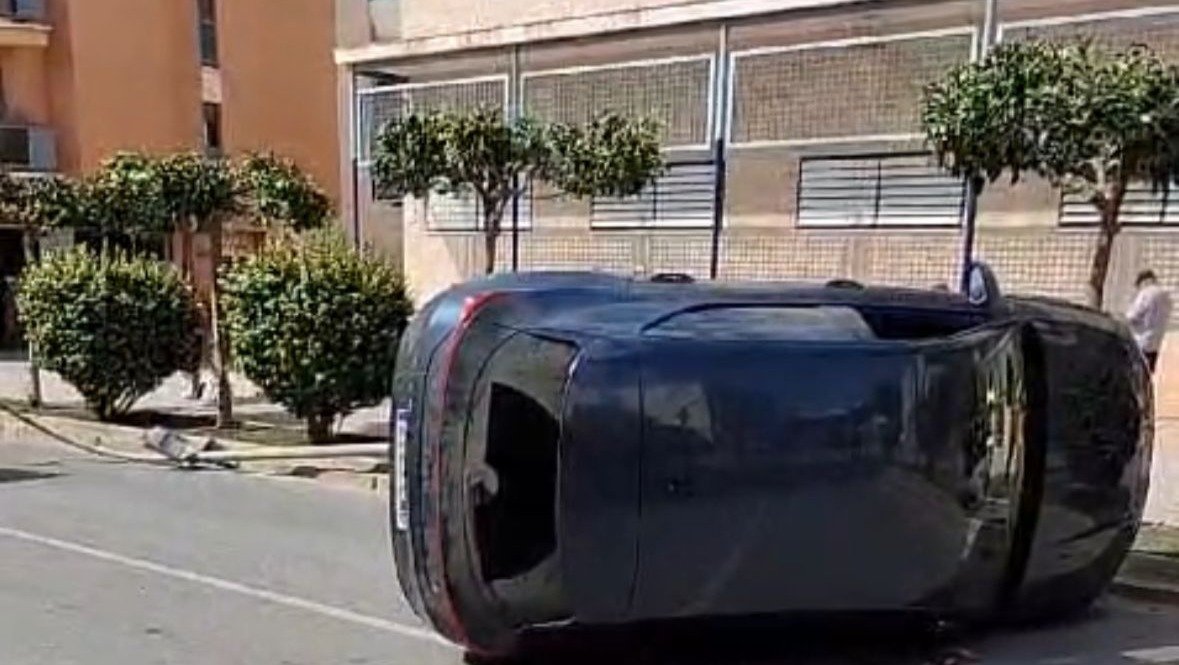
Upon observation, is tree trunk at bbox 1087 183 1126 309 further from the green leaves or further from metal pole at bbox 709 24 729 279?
metal pole at bbox 709 24 729 279

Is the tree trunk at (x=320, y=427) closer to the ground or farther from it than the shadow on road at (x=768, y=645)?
closer to the ground

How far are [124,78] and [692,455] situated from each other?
1047 inches

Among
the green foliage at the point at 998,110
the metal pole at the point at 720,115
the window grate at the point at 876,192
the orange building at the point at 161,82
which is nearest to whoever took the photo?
the green foliage at the point at 998,110

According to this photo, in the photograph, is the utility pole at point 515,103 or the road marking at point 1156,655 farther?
the utility pole at point 515,103

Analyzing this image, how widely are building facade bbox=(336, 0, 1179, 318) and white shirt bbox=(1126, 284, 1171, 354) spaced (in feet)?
3.47

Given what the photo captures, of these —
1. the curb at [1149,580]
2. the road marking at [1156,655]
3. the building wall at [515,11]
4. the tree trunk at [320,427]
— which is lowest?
the tree trunk at [320,427]

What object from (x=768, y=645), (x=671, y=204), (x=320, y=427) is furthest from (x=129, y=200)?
(x=768, y=645)

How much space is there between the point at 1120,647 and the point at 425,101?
1410 centimetres

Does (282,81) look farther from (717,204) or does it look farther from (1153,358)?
(1153,358)

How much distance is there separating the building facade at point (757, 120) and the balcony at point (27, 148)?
1036 centimetres

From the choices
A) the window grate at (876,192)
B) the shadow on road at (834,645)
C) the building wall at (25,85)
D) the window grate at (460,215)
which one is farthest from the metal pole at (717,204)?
the building wall at (25,85)

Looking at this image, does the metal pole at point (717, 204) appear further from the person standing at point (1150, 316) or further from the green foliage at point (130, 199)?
the green foliage at point (130, 199)

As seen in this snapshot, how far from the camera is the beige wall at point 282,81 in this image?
3102cm

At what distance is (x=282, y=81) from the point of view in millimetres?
31891
